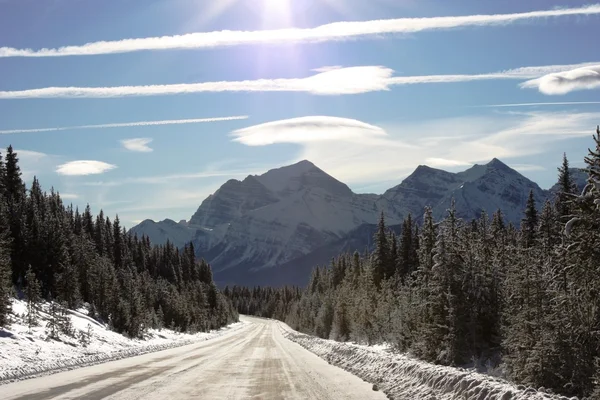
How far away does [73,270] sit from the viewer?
67250 mm

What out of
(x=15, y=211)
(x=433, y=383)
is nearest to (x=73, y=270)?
(x=15, y=211)

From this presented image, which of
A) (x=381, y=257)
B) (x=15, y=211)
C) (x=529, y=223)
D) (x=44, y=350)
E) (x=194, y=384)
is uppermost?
(x=15, y=211)

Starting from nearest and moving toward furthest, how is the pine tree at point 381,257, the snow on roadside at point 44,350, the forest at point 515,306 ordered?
the forest at point 515,306, the snow on roadside at point 44,350, the pine tree at point 381,257

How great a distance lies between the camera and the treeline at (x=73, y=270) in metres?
57.7

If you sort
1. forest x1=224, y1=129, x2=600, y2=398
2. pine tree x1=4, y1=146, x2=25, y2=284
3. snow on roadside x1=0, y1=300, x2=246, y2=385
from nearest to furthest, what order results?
forest x1=224, y1=129, x2=600, y2=398 < snow on roadside x1=0, y1=300, x2=246, y2=385 < pine tree x1=4, y1=146, x2=25, y2=284

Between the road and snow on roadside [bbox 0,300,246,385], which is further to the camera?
snow on roadside [bbox 0,300,246,385]

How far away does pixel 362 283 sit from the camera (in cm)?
7025

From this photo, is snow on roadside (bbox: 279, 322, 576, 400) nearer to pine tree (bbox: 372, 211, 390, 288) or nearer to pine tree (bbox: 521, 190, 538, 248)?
pine tree (bbox: 521, 190, 538, 248)

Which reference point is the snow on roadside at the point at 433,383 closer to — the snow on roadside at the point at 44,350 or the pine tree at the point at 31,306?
the snow on roadside at the point at 44,350

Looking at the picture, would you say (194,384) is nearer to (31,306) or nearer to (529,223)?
(31,306)

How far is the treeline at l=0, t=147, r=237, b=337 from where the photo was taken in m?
57.7

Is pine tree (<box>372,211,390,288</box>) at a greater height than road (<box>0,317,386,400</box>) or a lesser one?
greater

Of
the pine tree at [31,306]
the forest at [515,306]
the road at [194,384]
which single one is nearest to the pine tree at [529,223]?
the forest at [515,306]

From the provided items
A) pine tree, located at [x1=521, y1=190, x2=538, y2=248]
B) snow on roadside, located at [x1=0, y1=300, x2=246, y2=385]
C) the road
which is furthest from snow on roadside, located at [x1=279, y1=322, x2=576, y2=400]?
pine tree, located at [x1=521, y1=190, x2=538, y2=248]
